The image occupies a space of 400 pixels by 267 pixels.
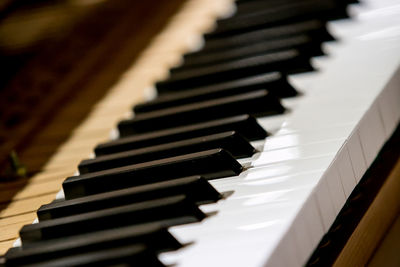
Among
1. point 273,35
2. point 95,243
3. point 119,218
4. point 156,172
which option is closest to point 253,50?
point 273,35

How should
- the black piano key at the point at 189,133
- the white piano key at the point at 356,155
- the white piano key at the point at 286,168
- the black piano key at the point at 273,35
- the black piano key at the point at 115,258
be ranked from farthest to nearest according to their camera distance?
the black piano key at the point at 273,35
the black piano key at the point at 189,133
the white piano key at the point at 356,155
the white piano key at the point at 286,168
the black piano key at the point at 115,258

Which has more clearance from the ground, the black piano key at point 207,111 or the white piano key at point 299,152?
the black piano key at point 207,111

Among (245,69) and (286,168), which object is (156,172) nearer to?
(286,168)

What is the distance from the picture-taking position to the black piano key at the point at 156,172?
1.62m

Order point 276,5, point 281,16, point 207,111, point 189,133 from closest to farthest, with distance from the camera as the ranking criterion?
1. point 189,133
2. point 207,111
3. point 281,16
4. point 276,5

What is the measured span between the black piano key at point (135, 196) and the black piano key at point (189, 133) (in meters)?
0.28

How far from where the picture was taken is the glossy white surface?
1314 millimetres

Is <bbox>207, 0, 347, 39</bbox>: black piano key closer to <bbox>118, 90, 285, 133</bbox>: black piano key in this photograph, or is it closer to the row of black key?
the row of black key

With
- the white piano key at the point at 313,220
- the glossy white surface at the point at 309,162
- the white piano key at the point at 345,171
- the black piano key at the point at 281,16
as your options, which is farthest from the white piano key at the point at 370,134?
the black piano key at the point at 281,16

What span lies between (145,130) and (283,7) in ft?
2.65

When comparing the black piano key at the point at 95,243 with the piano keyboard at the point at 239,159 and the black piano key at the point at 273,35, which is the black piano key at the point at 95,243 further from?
→ the black piano key at the point at 273,35

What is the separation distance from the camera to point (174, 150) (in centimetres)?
176

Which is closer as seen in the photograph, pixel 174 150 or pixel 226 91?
pixel 174 150

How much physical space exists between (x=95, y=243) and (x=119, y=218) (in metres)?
0.10
